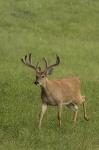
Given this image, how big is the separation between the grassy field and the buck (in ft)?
1.37

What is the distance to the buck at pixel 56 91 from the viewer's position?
1372 cm

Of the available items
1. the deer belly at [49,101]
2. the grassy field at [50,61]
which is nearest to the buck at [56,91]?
the deer belly at [49,101]

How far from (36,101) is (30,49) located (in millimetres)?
8781

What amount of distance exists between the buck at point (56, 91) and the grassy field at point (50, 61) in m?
0.42

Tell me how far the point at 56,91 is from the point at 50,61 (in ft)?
31.1

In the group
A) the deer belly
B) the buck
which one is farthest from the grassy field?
the deer belly

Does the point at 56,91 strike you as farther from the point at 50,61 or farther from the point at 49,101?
the point at 50,61

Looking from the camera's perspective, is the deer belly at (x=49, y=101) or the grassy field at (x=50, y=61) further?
the deer belly at (x=49, y=101)

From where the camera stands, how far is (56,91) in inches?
554

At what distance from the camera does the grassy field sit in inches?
495

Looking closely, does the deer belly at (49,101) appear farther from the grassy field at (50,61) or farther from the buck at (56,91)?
the grassy field at (50,61)

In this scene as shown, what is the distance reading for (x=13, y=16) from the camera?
31.4 metres

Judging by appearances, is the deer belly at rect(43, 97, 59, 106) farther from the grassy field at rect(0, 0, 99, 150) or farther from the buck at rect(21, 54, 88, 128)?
the grassy field at rect(0, 0, 99, 150)

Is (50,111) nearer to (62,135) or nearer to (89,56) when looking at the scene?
(62,135)
